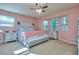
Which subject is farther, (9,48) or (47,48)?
→ (47,48)

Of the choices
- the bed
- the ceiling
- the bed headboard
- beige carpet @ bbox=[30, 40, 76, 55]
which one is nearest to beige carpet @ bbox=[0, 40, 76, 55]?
beige carpet @ bbox=[30, 40, 76, 55]

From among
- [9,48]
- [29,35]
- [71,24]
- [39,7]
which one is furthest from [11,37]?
[71,24]

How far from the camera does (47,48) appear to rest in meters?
1.71

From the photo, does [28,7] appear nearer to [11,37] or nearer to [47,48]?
[11,37]

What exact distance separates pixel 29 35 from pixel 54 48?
2.08 feet

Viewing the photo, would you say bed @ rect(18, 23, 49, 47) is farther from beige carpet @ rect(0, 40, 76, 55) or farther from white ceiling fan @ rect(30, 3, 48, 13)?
white ceiling fan @ rect(30, 3, 48, 13)

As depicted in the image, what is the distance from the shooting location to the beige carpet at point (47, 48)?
5.17 ft

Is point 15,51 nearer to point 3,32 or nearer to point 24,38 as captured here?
point 24,38

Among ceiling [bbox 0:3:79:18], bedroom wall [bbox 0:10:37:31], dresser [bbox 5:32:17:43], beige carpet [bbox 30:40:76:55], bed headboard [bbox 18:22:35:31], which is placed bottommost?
beige carpet [bbox 30:40:76:55]

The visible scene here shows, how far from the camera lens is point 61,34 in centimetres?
172

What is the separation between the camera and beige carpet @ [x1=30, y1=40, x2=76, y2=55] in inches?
63.0

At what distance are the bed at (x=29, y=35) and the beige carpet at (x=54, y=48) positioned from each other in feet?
0.41

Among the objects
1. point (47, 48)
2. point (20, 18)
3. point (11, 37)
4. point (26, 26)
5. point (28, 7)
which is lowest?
point (47, 48)
